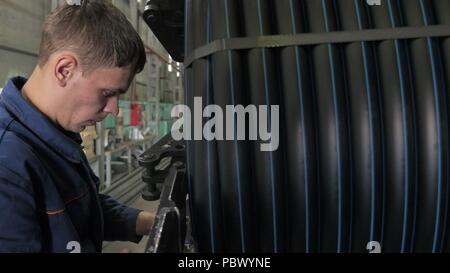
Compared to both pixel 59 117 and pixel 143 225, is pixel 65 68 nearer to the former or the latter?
pixel 59 117

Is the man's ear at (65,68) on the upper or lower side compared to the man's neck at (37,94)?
upper

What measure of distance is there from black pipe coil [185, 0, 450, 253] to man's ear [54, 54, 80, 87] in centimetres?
32

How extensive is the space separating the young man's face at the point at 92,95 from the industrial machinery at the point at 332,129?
0.74ft

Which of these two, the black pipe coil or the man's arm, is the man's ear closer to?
the black pipe coil

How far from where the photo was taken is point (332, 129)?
86cm

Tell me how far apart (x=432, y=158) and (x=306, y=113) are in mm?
333

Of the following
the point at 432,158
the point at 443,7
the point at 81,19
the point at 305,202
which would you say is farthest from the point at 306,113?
the point at 81,19

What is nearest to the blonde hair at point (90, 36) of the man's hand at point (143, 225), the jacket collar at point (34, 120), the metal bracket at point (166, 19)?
the jacket collar at point (34, 120)

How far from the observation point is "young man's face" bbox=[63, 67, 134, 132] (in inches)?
32.5

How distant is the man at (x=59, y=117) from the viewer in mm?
688

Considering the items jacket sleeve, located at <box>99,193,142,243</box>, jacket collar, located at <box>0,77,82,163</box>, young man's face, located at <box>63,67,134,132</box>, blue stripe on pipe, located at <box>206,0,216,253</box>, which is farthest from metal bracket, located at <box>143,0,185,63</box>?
jacket sleeve, located at <box>99,193,142,243</box>

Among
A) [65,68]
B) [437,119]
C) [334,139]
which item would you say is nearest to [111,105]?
[65,68]

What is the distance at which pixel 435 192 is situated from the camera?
0.86 metres

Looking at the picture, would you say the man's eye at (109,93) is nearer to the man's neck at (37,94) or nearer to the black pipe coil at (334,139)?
the man's neck at (37,94)
